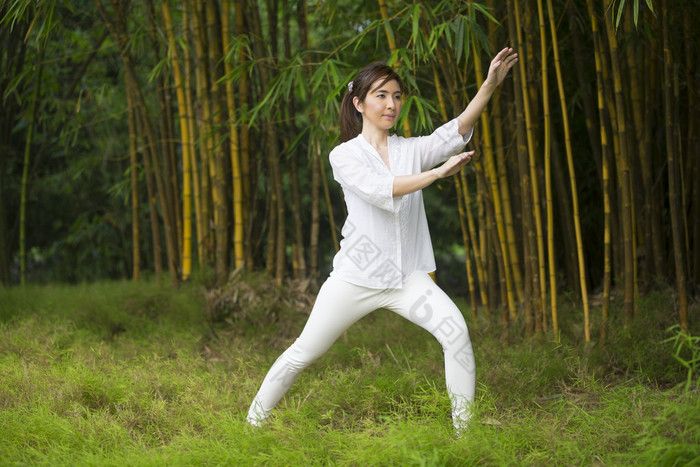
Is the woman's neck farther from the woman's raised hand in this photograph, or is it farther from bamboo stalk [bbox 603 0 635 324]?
bamboo stalk [bbox 603 0 635 324]

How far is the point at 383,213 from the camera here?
2137 millimetres

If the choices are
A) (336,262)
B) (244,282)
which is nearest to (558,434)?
(336,262)

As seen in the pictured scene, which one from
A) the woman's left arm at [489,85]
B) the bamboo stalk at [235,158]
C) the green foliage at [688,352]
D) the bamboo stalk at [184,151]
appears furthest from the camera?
the bamboo stalk at [184,151]

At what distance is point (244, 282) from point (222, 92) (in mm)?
1151

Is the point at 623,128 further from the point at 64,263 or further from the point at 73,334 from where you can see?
the point at 64,263

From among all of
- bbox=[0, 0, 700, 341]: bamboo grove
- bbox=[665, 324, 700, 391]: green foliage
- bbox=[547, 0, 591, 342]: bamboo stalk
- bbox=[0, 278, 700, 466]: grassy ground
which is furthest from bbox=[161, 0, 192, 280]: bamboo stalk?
bbox=[665, 324, 700, 391]: green foliage

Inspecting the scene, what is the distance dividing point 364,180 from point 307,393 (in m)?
1.00

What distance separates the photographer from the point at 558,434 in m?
2.01

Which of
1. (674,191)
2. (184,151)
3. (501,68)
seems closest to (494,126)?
(674,191)

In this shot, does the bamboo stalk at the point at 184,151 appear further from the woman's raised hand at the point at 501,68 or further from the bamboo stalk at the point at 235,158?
the woman's raised hand at the point at 501,68

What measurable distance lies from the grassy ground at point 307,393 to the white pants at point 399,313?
74 millimetres

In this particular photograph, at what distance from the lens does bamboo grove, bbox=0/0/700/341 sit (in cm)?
292

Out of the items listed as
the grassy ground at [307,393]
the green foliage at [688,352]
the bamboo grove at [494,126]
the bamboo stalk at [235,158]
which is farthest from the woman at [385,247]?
the bamboo stalk at [235,158]

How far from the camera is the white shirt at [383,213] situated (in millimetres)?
2080
